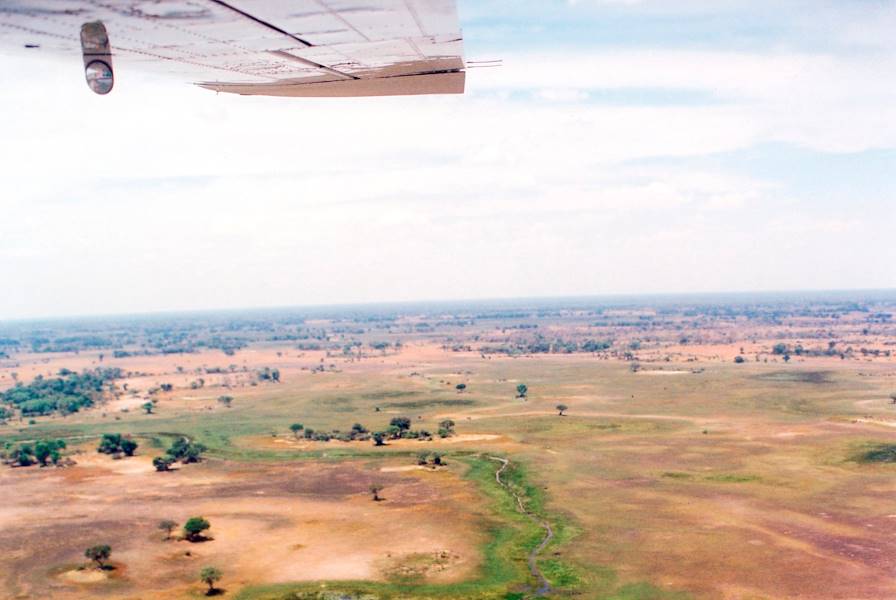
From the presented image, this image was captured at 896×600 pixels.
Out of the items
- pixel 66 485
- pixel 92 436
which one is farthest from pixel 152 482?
pixel 92 436

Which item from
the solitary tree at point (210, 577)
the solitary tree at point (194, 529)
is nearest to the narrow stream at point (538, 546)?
the solitary tree at point (210, 577)

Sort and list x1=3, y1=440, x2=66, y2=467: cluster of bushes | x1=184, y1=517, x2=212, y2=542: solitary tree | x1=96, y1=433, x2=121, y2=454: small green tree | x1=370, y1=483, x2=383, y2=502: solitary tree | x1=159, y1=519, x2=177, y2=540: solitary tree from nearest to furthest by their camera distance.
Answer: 1. x1=184, y1=517, x2=212, y2=542: solitary tree
2. x1=159, y1=519, x2=177, y2=540: solitary tree
3. x1=370, y1=483, x2=383, y2=502: solitary tree
4. x1=3, y1=440, x2=66, y2=467: cluster of bushes
5. x1=96, y1=433, x2=121, y2=454: small green tree

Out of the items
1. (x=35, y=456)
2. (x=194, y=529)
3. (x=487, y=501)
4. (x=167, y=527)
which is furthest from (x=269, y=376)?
(x=194, y=529)

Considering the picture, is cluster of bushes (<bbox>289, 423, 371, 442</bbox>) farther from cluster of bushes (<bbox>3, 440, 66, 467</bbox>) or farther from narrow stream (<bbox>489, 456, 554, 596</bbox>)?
cluster of bushes (<bbox>3, 440, 66, 467</bbox>)

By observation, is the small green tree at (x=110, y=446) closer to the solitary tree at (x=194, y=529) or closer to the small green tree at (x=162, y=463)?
the small green tree at (x=162, y=463)

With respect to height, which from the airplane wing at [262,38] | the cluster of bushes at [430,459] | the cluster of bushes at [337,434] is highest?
the airplane wing at [262,38]

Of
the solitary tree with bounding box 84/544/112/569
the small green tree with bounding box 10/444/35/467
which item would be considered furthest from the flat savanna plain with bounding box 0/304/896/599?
the small green tree with bounding box 10/444/35/467

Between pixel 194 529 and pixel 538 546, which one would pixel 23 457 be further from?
pixel 538 546

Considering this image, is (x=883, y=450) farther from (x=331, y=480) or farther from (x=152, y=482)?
(x=152, y=482)
